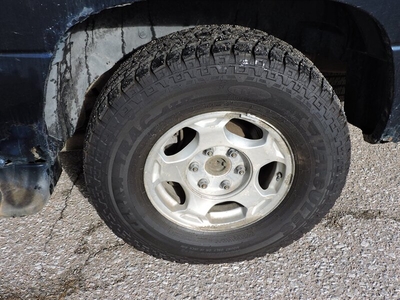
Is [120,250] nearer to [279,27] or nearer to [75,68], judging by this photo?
[75,68]

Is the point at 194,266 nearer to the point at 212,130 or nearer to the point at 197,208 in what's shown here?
the point at 197,208

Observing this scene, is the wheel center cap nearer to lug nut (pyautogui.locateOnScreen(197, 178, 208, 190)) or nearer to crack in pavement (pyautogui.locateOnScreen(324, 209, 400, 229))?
lug nut (pyautogui.locateOnScreen(197, 178, 208, 190))

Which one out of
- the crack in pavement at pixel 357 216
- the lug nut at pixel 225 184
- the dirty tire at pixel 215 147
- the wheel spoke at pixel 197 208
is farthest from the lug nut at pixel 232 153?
the crack in pavement at pixel 357 216

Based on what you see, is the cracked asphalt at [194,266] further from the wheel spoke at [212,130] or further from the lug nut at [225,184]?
the wheel spoke at [212,130]

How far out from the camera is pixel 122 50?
240cm

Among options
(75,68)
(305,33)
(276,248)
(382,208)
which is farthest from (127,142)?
(382,208)

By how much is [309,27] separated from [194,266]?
4.69 feet

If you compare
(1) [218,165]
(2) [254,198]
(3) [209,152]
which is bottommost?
(2) [254,198]

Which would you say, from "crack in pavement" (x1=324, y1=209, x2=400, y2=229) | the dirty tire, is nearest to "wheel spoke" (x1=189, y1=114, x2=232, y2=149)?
the dirty tire

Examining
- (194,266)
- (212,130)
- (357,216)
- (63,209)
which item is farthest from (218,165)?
(63,209)

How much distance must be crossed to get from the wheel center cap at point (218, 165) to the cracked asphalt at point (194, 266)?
1.73ft

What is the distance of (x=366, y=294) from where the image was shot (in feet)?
7.48

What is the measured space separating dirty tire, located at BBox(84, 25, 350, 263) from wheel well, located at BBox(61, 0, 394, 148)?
0.18 metres

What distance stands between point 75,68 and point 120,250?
103 centimetres
